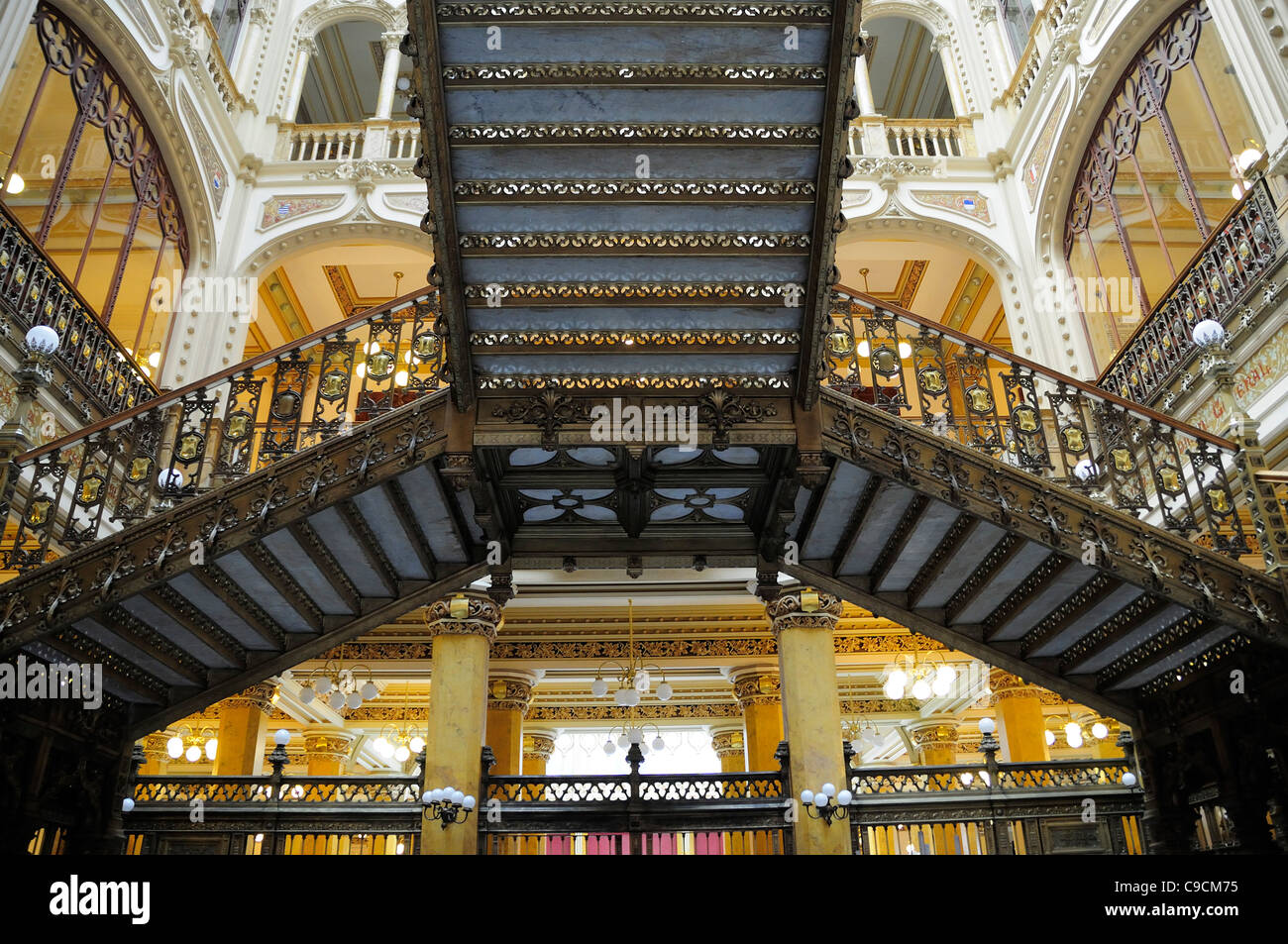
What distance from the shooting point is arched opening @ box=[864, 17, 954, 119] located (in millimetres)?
17031

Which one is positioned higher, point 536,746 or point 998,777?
point 536,746

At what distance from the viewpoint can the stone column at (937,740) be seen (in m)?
16.3

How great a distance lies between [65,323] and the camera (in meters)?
8.12

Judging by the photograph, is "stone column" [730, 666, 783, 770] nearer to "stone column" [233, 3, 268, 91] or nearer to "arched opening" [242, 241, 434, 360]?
"arched opening" [242, 241, 434, 360]

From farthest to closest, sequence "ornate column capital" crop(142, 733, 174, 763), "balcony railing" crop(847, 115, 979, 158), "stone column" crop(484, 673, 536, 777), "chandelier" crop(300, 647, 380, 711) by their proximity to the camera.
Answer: "ornate column capital" crop(142, 733, 174, 763)
"balcony railing" crop(847, 115, 979, 158)
"stone column" crop(484, 673, 536, 777)
"chandelier" crop(300, 647, 380, 711)

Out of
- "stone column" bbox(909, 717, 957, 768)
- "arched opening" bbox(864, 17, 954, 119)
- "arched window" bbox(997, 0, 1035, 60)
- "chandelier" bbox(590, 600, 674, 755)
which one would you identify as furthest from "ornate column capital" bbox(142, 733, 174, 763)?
"arched window" bbox(997, 0, 1035, 60)

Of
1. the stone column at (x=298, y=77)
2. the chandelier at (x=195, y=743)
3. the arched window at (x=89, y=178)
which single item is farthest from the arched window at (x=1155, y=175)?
the chandelier at (x=195, y=743)

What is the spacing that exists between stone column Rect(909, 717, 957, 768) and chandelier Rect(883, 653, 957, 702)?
186 centimetres

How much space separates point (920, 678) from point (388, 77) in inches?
488

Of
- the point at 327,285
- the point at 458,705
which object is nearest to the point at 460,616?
the point at 458,705

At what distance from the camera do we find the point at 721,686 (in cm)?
1644

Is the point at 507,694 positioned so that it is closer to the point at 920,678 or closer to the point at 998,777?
the point at 920,678

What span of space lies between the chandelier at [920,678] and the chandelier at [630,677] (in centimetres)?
286
